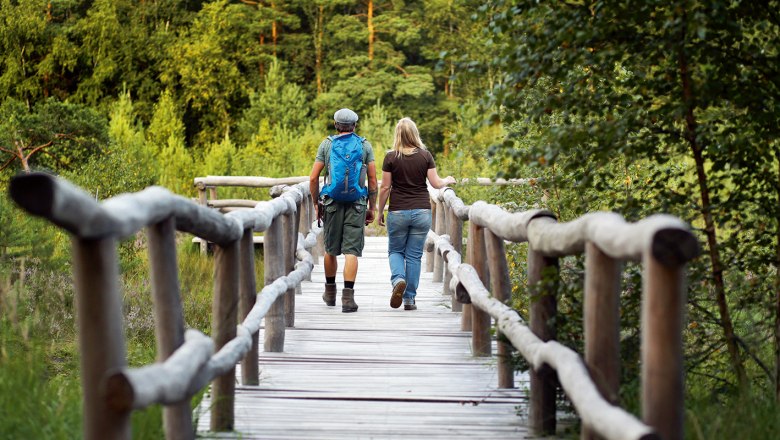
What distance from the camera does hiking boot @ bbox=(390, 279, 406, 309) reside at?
349 inches

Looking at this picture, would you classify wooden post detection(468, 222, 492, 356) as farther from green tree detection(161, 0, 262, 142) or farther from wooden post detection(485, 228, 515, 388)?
green tree detection(161, 0, 262, 142)

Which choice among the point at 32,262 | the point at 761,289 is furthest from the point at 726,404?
the point at 32,262

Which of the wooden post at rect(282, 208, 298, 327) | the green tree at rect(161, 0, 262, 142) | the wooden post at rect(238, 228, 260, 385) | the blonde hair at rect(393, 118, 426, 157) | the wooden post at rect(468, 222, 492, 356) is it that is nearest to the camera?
the wooden post at rect(238, 228, 260, 385)

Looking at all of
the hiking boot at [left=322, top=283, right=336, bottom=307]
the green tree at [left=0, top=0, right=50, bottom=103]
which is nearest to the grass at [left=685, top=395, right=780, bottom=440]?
the hiking boot at [left=322, top=283, right=336, bottom=307]

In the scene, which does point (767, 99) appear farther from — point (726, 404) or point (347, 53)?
point (347, 53)

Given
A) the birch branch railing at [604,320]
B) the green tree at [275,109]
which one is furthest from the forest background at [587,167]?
the green tree at [275,109]

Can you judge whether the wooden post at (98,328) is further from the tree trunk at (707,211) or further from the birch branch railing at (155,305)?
the tree trunk at (707,211)

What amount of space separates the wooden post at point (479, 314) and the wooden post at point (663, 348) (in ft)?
12.5

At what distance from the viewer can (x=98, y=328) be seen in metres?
2.92

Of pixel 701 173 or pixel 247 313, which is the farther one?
pixel 247 313

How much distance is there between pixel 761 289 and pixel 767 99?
886mm

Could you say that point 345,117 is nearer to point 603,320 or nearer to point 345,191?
point 345,191

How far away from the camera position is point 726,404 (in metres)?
4.80

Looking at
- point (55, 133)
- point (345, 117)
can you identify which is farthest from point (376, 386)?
point (55, 133)
